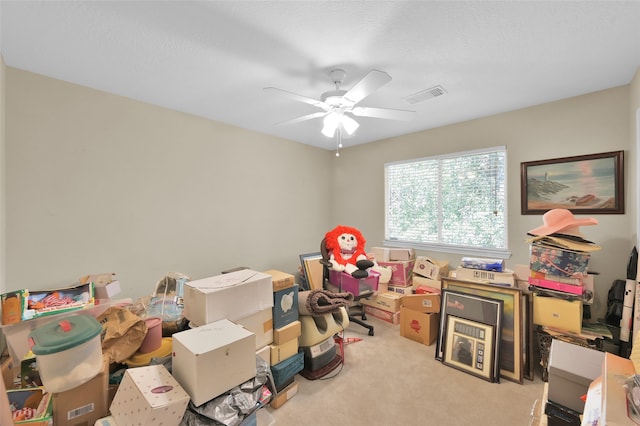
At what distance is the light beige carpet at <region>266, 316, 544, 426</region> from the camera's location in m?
1.75

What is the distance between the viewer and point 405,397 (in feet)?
6.41

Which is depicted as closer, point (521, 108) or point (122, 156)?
point (122, 156)

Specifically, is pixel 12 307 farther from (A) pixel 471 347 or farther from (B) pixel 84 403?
(A) pixel 471 347

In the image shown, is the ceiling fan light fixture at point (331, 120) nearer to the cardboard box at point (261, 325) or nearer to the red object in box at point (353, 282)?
the red object in box at point (353, 282)

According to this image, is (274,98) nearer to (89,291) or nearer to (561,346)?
(89,291)

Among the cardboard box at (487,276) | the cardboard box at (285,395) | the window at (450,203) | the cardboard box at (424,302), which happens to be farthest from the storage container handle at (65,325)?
the window at (450,203)

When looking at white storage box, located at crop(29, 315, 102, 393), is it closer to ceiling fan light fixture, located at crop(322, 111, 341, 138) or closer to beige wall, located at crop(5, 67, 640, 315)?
beige wall, located at crop(5, 67, 640, 315)

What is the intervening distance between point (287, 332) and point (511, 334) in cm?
193

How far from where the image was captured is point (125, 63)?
1933mm

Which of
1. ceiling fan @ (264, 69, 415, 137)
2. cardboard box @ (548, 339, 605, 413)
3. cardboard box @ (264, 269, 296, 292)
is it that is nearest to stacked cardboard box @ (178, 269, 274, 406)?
cardboard box @ (264, 269, 296, 292)

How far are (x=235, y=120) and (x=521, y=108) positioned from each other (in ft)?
10.8

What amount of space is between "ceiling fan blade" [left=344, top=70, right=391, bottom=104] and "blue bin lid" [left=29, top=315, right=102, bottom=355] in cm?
201

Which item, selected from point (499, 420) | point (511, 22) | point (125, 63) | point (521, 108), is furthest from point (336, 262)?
point (521, 108)

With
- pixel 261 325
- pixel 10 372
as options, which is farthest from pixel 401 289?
pixel 10 372
